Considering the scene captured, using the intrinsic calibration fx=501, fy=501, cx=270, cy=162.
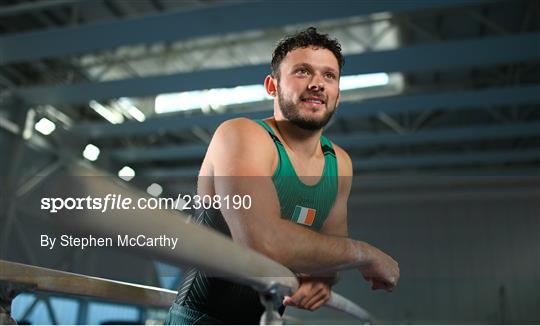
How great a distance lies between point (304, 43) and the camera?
1.21m

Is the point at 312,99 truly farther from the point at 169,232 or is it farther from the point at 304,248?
the point at 169,232

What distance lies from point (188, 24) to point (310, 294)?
10.8ft

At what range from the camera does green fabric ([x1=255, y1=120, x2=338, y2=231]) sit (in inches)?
45.4

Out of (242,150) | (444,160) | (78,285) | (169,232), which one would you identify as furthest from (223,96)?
(169,232)

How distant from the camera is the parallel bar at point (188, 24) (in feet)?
11.6

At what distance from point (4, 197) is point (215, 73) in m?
3.00

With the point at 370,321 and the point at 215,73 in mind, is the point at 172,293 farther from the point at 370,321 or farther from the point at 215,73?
the point at 215,73

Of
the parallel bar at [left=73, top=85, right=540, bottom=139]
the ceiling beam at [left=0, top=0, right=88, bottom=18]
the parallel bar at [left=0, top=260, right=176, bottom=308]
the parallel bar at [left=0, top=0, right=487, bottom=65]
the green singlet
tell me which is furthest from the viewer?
the parallel bar at [left=73, top=85, right=540, bottom=139]

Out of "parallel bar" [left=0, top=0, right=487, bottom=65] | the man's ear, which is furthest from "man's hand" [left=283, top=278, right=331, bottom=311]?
"parallel bar" [left=0, top=0, right=487, bottom=65]

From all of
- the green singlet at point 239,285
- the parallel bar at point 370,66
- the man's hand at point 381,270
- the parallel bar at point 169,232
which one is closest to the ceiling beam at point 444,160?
the parallel bar at point 370,66

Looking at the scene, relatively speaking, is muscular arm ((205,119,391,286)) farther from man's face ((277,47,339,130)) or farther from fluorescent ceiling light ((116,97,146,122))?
fluorescent ceiling light ((116,97,146,122))

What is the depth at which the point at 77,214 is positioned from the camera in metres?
0.54

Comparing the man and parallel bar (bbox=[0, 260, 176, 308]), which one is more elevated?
the man

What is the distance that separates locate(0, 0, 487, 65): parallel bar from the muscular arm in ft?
8.74
